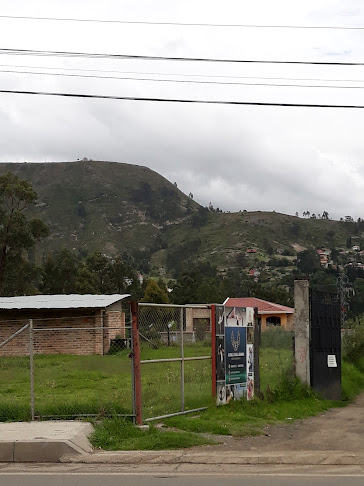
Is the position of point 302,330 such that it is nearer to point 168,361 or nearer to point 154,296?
point 168,361

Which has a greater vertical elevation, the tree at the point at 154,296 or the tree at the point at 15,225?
the tree at the point at 15,225

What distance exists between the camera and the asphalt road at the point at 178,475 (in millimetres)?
8719

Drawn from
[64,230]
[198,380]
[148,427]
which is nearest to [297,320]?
[198,380]

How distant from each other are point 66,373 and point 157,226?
11690cm

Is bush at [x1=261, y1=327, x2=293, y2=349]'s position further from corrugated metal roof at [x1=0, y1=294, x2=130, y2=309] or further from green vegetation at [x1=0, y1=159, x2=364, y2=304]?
green vegetation at [x1=0, y1=159, x2=364, y2=304]

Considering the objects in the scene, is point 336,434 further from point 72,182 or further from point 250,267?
point 72,182

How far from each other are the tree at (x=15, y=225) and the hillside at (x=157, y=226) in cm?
6262

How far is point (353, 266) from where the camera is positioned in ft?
342

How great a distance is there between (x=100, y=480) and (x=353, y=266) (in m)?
98.7

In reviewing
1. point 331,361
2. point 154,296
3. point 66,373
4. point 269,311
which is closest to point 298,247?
point 269,311

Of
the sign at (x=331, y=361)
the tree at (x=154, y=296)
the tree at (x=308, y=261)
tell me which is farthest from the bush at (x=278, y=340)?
the tree at (x=308, y=261)

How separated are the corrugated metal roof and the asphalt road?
2339 centimetres

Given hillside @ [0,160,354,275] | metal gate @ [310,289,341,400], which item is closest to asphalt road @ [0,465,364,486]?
metal gate @ [310,289,341,400]

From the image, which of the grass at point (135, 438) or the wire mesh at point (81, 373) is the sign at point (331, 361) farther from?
the grass at point (135, 438)
